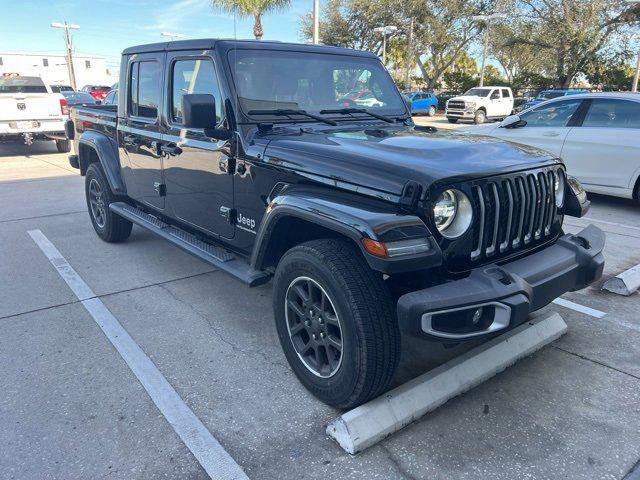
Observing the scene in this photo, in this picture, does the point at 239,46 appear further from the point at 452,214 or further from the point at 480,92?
the point at 480,92

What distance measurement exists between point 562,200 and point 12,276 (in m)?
4.64

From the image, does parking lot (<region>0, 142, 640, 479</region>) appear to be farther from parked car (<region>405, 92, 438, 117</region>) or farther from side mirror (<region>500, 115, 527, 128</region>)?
parked car (<region>405, 92, 438, 117</region>)

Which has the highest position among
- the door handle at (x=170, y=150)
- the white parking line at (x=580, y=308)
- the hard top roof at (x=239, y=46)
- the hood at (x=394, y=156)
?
the hard top roof at (x=239, y=46)

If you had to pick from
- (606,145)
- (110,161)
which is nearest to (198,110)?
(110,161)

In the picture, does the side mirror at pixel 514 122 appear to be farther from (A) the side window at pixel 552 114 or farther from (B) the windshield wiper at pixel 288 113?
(B) the windshield wiper at pixel 288 113

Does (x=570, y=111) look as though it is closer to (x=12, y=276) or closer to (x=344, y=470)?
(x=344, y=470)

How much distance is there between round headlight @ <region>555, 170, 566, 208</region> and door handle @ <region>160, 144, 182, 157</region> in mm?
2650

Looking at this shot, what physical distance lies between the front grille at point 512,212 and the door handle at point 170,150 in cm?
236

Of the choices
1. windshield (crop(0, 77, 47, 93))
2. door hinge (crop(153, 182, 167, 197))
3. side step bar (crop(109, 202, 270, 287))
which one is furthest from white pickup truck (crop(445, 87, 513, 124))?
door hinge (crop(153, 182, 167, 197))

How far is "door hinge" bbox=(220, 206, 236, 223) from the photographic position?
11.2 feet

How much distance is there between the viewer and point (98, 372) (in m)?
3.07

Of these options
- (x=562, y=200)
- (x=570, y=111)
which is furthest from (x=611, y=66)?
(x=562, y=200)

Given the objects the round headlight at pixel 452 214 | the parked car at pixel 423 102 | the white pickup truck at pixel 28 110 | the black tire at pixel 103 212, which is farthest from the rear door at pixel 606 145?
the parked car at pixel 423 102

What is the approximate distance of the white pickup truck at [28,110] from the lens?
11477 mm
